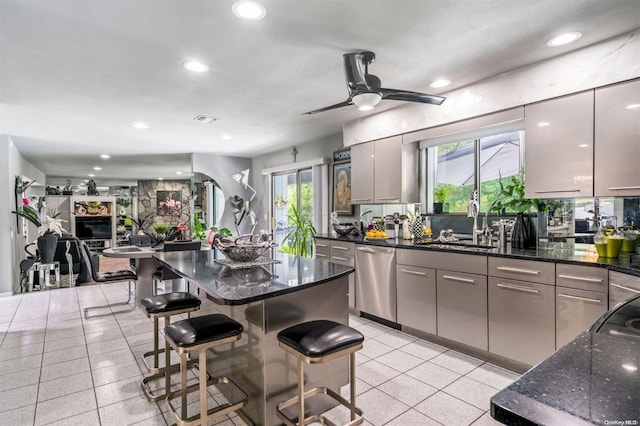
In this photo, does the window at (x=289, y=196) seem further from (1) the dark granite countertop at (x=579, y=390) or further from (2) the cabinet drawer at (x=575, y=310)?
(1) the dark granite countertop at (x=579, y=390)

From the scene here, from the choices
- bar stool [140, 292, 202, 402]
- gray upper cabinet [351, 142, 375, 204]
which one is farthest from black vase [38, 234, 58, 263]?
gray upper cabinet [351, 142, 375, 204]

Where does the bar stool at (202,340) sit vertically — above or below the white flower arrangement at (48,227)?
below

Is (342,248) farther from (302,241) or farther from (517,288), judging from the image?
(517,288)

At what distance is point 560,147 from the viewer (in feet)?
8.77

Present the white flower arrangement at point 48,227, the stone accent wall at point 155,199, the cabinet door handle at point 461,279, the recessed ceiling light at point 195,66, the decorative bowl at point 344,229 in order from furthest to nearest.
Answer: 1. the stone accent wall at point 155,199
2. the white flower arrangement at point 48,227
3. the decorative bowl at point 344,229
4. the cabinet door handle at point 461,279
5. the recessed ceiling light at point 195,66

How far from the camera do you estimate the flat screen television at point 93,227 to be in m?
9.72

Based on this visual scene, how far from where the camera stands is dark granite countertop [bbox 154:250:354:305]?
1617mm

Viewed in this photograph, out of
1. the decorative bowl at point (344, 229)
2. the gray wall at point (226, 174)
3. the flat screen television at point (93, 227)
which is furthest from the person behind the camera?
the flat screen television at point (93, 227)

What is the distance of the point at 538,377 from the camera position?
685 millimetres

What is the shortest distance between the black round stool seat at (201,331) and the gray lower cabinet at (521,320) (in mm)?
2045

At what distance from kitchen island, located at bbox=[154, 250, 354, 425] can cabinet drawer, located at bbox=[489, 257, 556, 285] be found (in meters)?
1.30

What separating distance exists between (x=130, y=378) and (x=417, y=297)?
2.55m

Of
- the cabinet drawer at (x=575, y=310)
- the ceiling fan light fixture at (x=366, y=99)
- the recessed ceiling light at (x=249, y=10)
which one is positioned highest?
the recessed ceiling light at (x=249, y=10)

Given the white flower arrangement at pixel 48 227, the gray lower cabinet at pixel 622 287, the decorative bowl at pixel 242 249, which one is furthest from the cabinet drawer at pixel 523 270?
the white flower arrangement at pixel 48 227
